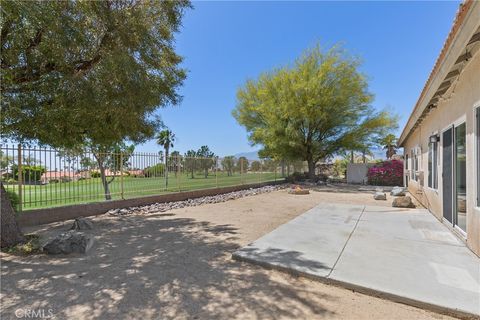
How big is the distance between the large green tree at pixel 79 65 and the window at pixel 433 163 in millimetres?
7327

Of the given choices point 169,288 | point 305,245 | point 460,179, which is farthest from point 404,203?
point 169,288

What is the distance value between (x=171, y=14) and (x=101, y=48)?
5.55 ft

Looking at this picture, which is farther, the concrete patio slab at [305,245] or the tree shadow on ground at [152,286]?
the concrete patio slab at [305,245]

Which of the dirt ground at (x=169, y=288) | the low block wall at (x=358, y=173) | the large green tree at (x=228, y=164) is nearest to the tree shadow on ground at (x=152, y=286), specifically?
the dirt ground at (x=169, y=288)

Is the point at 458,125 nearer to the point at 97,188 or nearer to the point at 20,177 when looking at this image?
the point at 97,188

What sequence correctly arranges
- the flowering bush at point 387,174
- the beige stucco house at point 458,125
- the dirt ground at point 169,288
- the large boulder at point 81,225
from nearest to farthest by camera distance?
the dirt ground at point 169,288
the beige stucco house at point 458,125
the large boulder at point 81,225
the flowering bush at point 387,174

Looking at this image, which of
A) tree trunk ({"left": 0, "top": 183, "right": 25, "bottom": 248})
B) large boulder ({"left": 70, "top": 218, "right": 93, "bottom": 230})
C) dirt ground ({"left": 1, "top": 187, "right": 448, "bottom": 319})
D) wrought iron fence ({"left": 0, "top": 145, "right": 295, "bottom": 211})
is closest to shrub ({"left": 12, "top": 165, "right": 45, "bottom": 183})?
wrought iron fence ({"left": 0, "top": 145, "right": 295, "bottom": 211})

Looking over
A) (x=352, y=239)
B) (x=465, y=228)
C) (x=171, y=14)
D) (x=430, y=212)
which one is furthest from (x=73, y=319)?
(x=430, y=212)

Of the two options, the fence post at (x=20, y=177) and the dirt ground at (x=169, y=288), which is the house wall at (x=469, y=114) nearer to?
the dirt ground at (x=169, y=288)

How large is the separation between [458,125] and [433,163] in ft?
10.2

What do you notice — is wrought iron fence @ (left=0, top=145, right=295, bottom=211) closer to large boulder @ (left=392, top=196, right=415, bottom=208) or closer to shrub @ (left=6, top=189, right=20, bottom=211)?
shrub @ (left=6, top=189, right=20, bottom=211)

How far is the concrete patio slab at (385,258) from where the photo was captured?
10.7 ft

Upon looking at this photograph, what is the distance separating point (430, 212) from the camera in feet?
28.0

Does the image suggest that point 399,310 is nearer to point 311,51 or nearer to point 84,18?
point 84,18
